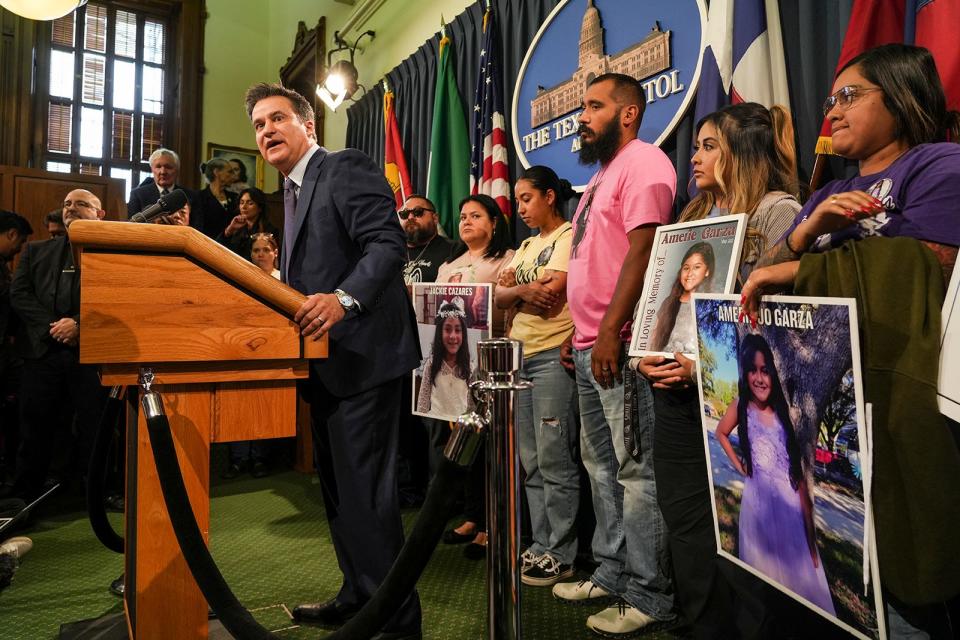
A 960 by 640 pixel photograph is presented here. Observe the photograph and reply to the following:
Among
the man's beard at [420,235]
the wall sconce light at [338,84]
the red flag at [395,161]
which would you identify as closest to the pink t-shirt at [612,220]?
the man's beard at [420,235]

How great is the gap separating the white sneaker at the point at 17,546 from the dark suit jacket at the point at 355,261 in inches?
74.9

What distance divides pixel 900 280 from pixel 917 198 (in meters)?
0.20

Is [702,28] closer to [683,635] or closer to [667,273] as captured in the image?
[667,273]

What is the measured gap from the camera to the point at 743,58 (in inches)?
86.9

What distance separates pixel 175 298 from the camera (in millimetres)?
1232

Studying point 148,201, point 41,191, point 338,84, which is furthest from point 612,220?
point 41,191

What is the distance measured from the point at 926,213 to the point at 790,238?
26cm

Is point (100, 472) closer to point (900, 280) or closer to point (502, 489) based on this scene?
point (502, 489)

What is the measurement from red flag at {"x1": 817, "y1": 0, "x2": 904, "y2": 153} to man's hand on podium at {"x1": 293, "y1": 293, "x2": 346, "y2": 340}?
1455 mm

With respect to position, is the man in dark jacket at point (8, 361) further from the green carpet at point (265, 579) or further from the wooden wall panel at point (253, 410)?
the wooden wall panel at point (253, 410)

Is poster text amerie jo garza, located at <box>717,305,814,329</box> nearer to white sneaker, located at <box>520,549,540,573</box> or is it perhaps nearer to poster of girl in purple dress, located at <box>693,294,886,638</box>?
poster of girl in purple dress, located at <box>693,294,886,638</box>

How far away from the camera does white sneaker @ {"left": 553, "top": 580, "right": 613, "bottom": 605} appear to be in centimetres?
217

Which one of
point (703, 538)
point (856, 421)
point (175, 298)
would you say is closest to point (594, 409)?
point (703, 538)

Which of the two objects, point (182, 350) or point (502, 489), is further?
point (182, 350)
